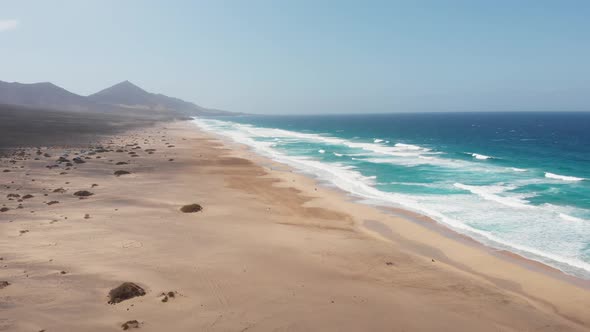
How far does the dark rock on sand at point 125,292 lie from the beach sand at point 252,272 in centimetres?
23

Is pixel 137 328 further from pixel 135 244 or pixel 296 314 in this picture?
pixel 135 244

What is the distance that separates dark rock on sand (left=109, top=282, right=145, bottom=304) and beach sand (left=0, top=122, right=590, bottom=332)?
228 millimetres

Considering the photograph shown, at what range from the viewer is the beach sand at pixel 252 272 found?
1129 centimetres

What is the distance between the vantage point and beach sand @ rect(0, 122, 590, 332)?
11289mm

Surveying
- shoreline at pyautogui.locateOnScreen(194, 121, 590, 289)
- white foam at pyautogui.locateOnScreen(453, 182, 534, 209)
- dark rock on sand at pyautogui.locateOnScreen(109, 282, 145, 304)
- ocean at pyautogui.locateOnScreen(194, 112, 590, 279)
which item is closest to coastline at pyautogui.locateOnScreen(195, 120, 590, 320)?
shoreline at pyautogui.locateOnScreen(194, 121, 590, 289)

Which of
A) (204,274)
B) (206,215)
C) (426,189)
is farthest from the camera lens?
(426,189)

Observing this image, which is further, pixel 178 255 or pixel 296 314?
pixel 178 255

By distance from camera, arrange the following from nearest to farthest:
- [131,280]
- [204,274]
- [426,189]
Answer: [131,280] < [204,274] < [426,189]

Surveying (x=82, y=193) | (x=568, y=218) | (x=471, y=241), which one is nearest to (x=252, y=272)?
(x=471, y=241)

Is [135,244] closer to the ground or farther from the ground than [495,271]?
farther from the ground

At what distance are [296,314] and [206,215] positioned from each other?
43.8 ft

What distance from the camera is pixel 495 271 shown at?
17.2 m

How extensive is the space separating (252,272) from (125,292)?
4.65m

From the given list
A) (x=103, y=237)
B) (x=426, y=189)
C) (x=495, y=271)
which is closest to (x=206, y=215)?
(x=103, y=237)
